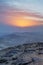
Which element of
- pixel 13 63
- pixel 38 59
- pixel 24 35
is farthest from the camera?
pixel 24 35

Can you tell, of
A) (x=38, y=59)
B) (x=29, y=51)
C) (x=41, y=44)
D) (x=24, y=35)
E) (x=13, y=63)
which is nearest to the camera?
(x=13, y=63)

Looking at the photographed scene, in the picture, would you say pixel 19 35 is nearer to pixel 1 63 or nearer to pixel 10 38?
pixel 10 38

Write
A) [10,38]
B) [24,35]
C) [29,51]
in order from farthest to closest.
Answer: [24,35], [10,38], [29,51]

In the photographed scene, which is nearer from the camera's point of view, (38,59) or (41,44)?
(38,59)

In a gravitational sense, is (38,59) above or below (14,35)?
below

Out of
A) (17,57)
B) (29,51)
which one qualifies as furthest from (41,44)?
(17,57)

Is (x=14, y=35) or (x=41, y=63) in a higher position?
(x=14, y=35)

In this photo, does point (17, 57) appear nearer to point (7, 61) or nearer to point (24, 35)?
point (7, 61)

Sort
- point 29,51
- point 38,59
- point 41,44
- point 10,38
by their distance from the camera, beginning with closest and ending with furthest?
point 38,59
point 29,51
point 41,44
point 10,38

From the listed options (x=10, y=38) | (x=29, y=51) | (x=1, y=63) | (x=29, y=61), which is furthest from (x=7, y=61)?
(x=10, y=38)
